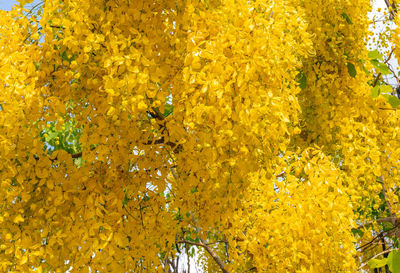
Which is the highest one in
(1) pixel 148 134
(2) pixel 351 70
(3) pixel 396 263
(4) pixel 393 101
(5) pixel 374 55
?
(5) pixel 374 55

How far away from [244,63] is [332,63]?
2293 millimetres

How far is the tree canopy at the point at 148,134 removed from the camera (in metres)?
2.58

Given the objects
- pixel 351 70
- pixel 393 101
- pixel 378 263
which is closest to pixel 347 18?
pixel 351 70

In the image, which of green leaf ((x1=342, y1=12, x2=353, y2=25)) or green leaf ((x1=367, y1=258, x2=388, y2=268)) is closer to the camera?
green leaf ((x1=367, y1=258, x2=388, y2=268))

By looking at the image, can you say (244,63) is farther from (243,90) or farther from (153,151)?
(153,151)

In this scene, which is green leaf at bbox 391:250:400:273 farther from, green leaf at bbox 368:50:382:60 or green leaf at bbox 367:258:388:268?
green leaf at bbox 368:50:382:60

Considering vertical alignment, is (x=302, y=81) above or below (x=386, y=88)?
above

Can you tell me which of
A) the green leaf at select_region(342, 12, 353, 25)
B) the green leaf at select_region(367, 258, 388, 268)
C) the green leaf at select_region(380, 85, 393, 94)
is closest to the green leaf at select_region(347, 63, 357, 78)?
the green leaf at select_region(380, 85, 393, 94)

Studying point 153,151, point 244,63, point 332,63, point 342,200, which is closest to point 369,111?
point 332,63

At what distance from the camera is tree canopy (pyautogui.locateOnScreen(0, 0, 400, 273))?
258 cm

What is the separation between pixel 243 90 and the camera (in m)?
2.61

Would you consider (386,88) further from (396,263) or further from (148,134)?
(148,134)

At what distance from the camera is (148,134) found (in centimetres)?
276

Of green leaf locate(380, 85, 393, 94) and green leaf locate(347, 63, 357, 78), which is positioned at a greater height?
green leaf locate(347, 63, 357, 78)
